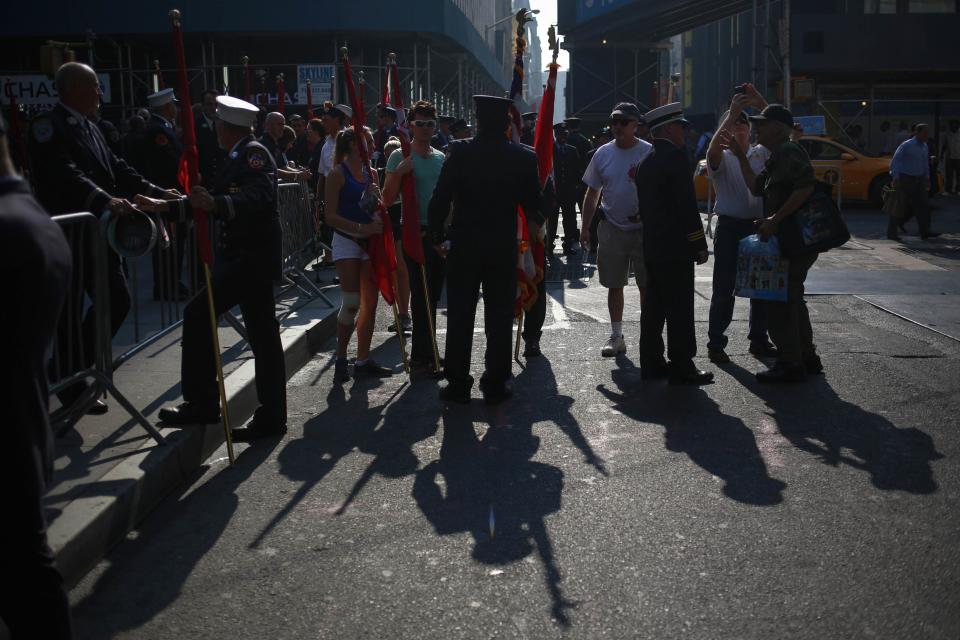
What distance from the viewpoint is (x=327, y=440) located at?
6.45 meters

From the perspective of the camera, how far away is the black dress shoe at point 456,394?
7.33 m

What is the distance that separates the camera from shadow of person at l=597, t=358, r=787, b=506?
543 cm

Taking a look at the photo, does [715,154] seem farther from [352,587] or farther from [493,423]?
[352,587]

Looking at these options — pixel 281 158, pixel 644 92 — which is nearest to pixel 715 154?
pixel 281 158

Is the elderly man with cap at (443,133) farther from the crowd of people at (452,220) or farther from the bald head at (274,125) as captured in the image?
the crowd of people at (452,220)

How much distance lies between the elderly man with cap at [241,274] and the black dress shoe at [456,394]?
1205 mm

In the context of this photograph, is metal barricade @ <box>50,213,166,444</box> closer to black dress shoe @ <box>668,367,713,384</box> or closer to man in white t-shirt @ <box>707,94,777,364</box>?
black dress shoe @ <box>668,367,713,384</box>

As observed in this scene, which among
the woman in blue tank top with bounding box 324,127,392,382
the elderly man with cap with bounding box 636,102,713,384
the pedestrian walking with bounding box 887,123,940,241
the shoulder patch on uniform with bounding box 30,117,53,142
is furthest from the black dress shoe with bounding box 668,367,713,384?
the pedestrian walking with bounding box 887,123,940,241

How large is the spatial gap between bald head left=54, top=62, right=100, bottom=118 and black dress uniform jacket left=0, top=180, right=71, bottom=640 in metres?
3.69

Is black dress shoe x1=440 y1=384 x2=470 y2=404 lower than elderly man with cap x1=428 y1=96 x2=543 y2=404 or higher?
lower

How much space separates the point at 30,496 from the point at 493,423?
409 cm

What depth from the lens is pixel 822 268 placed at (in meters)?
14.8

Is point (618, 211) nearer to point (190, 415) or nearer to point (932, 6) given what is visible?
point (190, 415)

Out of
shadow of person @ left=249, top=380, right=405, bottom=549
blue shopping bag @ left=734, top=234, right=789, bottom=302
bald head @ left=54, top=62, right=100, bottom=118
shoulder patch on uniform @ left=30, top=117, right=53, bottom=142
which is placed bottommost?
shadow of person @ left=249, top=380, right=405, bottom=549
